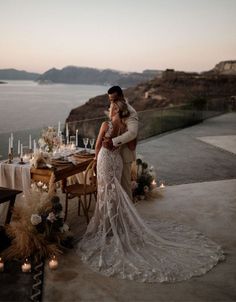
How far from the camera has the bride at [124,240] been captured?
13.3 feet

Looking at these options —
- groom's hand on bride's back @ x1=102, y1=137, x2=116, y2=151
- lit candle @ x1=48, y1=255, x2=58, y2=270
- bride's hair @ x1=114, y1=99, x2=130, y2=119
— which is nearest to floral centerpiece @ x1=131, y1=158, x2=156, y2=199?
groom's hand on bride's back @ x1=102, y1=137, x2=116, y2=151

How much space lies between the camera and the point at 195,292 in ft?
11.8

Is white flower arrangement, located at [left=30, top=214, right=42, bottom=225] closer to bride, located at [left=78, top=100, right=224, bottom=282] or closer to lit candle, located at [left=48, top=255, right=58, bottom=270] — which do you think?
lit candle, located at [left=48, top=255, right=58, bottom=270]

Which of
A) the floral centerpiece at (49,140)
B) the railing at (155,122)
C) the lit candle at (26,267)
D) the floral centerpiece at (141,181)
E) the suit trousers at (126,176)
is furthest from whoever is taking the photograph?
the railing at (155,122)

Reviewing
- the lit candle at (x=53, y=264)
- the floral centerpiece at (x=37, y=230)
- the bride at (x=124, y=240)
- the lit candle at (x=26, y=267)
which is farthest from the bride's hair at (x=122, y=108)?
the lit candle at (x=26, y=267)

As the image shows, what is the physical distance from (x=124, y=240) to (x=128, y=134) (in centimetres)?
126

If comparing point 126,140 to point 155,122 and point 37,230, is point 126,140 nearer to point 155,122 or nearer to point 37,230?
point 37,230

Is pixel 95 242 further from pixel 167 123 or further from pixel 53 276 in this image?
pixel 167 123

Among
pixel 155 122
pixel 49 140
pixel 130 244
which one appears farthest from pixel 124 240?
pixel 155 122

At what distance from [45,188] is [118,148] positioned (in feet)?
4.08

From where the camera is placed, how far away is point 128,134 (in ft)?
15.1

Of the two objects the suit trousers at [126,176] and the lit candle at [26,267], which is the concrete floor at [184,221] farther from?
the suit trousers at [126,176]

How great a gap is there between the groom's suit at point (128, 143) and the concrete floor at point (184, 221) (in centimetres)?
95

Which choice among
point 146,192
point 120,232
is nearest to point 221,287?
point 120,232
